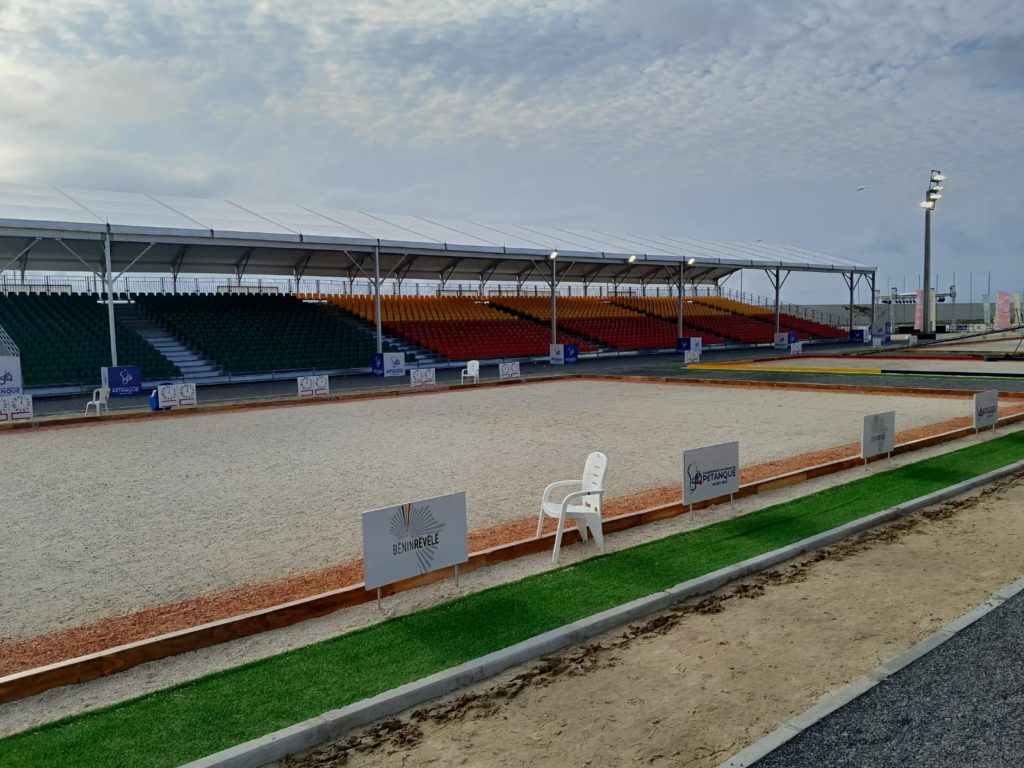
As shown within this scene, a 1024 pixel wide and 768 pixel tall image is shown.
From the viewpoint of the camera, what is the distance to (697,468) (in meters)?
8.85

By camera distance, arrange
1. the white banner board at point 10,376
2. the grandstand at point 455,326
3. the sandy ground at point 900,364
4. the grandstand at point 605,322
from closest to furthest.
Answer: the white banner board at point 10,376 → the sandy ground at point 900,364 → the grandstand at point 455,326 → the grandstand at point 605,322

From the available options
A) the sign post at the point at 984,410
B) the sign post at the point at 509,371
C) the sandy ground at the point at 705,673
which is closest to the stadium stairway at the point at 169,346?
the sign post at the point at 509,371

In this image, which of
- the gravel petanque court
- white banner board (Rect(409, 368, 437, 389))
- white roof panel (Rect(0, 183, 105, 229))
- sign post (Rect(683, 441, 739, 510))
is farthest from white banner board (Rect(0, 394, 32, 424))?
sign post (Rect(683, 441, 739, 510))

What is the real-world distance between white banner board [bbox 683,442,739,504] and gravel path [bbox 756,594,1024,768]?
3687 mm

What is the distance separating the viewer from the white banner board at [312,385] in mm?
23484

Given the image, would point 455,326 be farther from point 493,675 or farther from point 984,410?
point 493,675

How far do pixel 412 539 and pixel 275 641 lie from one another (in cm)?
143

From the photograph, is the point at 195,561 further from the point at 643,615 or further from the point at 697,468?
the point at 697,468

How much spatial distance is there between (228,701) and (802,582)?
5.07m

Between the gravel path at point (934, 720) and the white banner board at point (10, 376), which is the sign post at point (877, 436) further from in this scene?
the white banner board at point (10, 376)

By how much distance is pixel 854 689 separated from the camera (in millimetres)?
4699

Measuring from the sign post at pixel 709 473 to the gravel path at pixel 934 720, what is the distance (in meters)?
3.69

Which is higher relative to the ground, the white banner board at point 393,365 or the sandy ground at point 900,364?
the white banner board at point 393,365

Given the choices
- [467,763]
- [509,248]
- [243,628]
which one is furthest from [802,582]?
[509,248]
